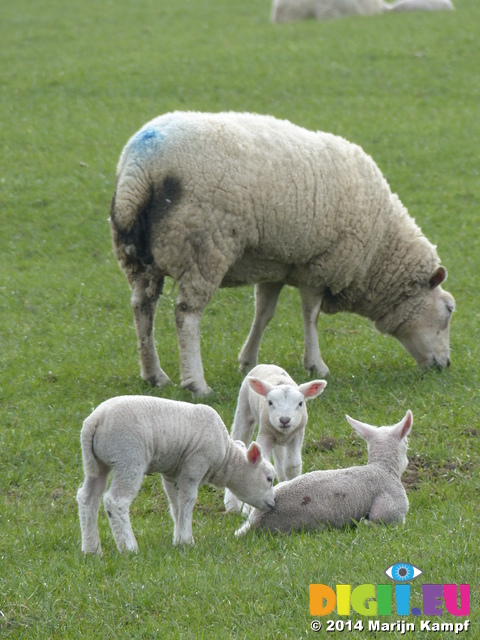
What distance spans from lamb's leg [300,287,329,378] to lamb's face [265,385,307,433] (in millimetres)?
3019

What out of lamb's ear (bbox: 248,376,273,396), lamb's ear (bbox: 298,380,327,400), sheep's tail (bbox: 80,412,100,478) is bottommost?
lamb's ear (bbox: 298,380,327,400)

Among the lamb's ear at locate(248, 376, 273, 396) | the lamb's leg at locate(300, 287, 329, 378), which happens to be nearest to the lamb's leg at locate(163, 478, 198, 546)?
the lamb's ear at locate(248, 376, 273, 396)

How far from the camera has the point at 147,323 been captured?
9.01 m

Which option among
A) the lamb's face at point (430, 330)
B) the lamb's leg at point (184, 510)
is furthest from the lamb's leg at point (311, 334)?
the lamb's leg at point (184, 510)

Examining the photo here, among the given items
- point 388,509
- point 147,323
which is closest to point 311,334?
point 147,323

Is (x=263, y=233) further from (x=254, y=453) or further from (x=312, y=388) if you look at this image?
(x=254, y=453)

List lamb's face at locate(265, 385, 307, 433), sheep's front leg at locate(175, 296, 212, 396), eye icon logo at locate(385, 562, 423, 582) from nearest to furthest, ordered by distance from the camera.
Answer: eye icon logo at locate(385, 562, 423, 582)
lamb's face at locate(265, 385, 307, 433)
sheep's front leg at locate(175, 296, 212, 396)


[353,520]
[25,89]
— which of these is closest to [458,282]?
[353,520]

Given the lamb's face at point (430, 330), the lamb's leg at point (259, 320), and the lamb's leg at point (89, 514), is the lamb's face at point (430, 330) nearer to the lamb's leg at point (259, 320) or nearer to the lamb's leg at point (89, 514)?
the lamb's leg at point (259, 320)

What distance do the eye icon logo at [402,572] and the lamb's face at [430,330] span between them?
457cm

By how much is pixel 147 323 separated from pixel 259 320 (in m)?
1.19

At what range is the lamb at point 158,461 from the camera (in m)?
5.45

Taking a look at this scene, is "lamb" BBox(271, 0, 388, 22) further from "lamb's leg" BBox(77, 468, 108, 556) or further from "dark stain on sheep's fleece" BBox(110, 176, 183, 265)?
"lamb's leg" BBox(77, 468, 108, 556)

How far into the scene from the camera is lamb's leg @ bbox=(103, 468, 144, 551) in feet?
17.8
